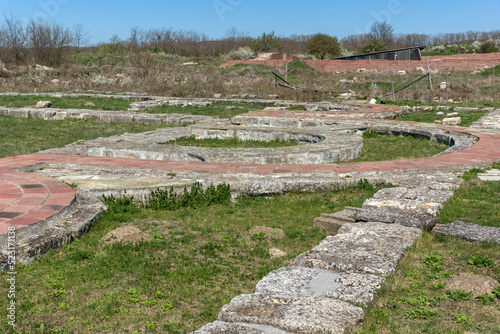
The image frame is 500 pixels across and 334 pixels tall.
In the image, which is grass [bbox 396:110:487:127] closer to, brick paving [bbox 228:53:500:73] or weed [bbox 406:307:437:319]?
weed [bbox 406:307:437:319]

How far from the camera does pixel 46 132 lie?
32.8 ft

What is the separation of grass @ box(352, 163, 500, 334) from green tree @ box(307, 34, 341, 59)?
4108cm

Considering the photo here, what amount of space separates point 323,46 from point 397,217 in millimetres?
41179

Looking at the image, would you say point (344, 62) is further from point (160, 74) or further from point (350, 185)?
point (350, 185)

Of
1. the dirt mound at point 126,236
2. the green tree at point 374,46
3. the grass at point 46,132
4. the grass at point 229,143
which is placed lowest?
the dirt mound at point 126,236

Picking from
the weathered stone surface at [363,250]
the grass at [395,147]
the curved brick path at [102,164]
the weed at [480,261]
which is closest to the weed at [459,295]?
the weathered stone surface at [363,250]

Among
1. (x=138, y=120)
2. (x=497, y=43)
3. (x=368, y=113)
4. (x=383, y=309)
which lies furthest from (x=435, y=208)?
(x=497, y=43)

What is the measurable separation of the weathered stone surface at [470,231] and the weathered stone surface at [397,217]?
3.9 inches

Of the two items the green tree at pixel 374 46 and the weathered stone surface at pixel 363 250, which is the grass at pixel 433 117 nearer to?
the weathered stone surface at pixel 363 250

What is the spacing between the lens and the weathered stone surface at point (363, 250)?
8.87ft

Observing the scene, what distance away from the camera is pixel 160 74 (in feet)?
87.8

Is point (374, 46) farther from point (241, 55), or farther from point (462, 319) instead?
point (462, 319)

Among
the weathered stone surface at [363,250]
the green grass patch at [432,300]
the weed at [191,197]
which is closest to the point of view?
the green grass patch at [432,300]

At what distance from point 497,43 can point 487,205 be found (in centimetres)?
4828
